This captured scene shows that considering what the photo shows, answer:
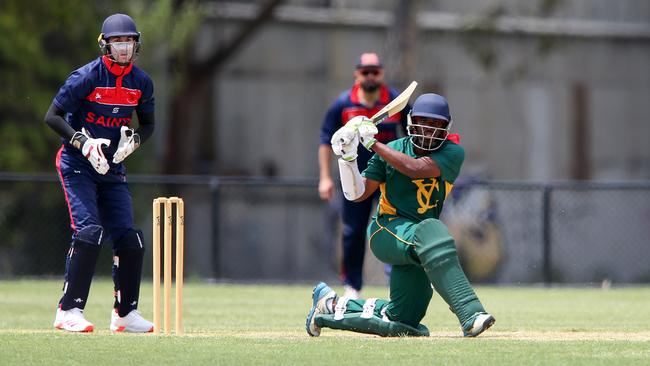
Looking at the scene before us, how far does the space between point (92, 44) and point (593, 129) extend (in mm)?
10712

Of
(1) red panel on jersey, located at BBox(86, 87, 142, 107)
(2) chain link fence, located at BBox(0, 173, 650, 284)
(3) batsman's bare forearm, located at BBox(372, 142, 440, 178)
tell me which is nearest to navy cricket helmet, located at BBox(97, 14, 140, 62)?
(1) red panel on jersey, located at BBox(86, 87, 142, 107)

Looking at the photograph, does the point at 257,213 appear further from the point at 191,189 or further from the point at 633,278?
the point at 633,278

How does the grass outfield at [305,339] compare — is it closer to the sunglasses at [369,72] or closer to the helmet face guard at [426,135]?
the helmet face guard at [426,135]

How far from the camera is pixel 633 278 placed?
22.9 metres

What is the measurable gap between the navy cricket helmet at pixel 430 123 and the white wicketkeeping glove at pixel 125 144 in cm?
202

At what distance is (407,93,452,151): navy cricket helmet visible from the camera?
9.03 metres

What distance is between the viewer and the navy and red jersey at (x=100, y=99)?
9531 mm

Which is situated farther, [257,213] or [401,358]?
[257,213]

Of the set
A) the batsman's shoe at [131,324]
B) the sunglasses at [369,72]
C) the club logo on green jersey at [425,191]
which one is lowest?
the batsman's shoe at [131,324]

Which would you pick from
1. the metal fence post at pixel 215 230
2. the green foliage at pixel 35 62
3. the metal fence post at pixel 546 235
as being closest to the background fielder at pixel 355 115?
the metal fence post at pixel 215 230

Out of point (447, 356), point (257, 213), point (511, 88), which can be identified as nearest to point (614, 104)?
point (511, 88)

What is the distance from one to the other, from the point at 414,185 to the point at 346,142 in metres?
0.64

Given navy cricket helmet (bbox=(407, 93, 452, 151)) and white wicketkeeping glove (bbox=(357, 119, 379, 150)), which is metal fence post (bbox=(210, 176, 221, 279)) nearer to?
navy cricket helmet (bbox=(407, 93, 452, 151))

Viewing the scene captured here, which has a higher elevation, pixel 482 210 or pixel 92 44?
pixel 92 44
